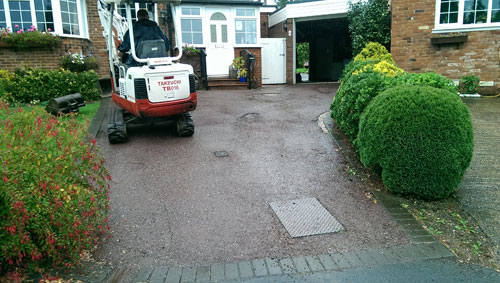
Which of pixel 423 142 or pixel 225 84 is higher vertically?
pixel 225 84

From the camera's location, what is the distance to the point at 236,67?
15945 mm

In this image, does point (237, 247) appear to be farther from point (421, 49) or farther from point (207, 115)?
point (421, 49)

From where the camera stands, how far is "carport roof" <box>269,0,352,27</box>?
1645cm

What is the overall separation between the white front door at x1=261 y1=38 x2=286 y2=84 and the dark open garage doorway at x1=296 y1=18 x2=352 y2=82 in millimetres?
4054

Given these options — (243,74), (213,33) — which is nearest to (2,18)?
(213,33)

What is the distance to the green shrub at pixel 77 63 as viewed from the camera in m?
12.3

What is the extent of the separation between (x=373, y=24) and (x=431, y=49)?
7.48ft

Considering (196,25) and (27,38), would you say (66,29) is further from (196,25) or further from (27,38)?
(196,25)

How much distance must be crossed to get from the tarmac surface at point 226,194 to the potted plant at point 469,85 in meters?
5.82

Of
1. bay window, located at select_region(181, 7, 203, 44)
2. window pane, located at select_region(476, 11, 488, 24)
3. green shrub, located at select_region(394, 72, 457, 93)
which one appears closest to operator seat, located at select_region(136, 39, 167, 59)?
green shrub, located at select_region(394, 72, 457, 93)

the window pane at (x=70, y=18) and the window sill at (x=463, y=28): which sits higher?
the window pane at (x=70, y=18)

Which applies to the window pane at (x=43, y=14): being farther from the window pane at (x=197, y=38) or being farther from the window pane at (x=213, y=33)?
the window pane at (x=213, y=33)

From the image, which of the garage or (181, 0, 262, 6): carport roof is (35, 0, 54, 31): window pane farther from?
the garage

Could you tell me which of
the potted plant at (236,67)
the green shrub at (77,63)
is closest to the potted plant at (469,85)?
the potted plant at (236,67)
